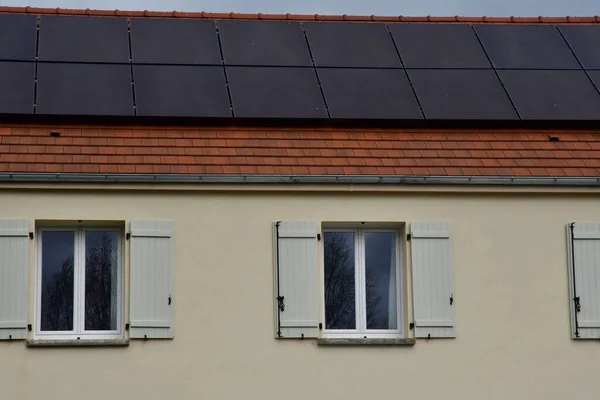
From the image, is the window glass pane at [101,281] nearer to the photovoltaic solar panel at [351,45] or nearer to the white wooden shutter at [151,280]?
the white wooden shutter at [151,280]

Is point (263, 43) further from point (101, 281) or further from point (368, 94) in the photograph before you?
point (101, 281)

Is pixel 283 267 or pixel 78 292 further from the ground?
pixel 283 267

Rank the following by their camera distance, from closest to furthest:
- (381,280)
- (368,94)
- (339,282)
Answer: (339,282), (381,280), (368,94)

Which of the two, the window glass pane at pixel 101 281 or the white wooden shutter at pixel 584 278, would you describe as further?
the white wooden shutter at pixel 584 278

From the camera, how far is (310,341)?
15320mm

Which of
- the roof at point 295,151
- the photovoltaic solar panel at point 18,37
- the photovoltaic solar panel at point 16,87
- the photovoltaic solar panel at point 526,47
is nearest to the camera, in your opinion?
the roof at point 295,151

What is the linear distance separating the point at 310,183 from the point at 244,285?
57.6 inches

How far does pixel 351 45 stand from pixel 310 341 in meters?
4.90

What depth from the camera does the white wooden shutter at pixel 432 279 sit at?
1556 cm

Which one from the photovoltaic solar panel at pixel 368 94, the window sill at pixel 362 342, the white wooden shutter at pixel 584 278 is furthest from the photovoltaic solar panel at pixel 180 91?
the white wooden shutter at pixel 584 278

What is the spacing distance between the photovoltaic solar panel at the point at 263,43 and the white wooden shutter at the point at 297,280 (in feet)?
10.1

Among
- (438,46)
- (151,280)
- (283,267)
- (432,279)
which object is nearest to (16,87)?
(151,280)

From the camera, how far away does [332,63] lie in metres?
17.9

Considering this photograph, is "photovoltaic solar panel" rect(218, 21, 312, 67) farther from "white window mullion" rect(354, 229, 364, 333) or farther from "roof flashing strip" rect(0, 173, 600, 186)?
"white window mullion" rect(354, 229, 364, 333)
